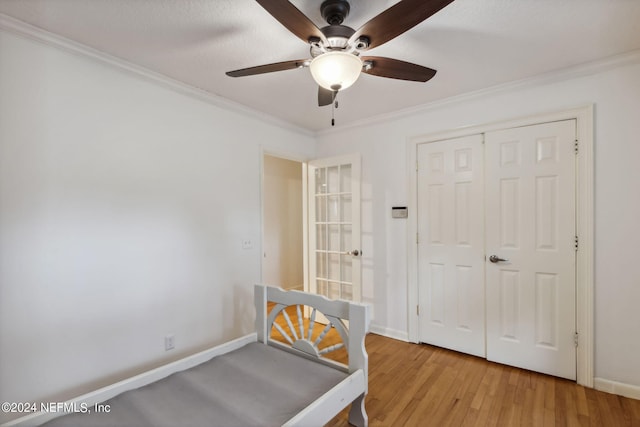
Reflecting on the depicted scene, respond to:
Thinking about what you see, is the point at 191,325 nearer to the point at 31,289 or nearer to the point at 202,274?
the point at 202,274

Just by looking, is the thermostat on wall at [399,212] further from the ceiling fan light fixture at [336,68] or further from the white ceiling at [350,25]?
the ceiling fan light fixture at [336,68]

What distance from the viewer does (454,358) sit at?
2.74m

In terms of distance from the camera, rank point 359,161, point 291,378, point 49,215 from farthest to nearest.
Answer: point 359,161 → point 49,215 → point 291,378

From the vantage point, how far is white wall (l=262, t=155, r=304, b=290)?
478 cm

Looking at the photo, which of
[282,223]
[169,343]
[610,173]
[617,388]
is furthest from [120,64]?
[617,388]

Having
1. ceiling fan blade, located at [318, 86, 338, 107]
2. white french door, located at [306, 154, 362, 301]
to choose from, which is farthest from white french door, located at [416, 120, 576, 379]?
ceiling fan blade, located at [318, 86, 338, 107]

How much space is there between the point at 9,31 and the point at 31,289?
1485 millimetres

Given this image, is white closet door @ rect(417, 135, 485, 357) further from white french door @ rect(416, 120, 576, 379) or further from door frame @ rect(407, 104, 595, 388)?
door frame @ rect(407, 104, 595, 388)

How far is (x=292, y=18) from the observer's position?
1.27m

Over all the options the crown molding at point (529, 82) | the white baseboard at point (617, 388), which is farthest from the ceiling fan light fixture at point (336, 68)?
the white baseboard at point (617, 388)

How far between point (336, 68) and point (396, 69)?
480 millimetres

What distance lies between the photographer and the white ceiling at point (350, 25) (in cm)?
157

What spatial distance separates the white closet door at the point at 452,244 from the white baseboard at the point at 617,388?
772 mm

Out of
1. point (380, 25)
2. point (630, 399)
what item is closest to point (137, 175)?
point (380, 25)
